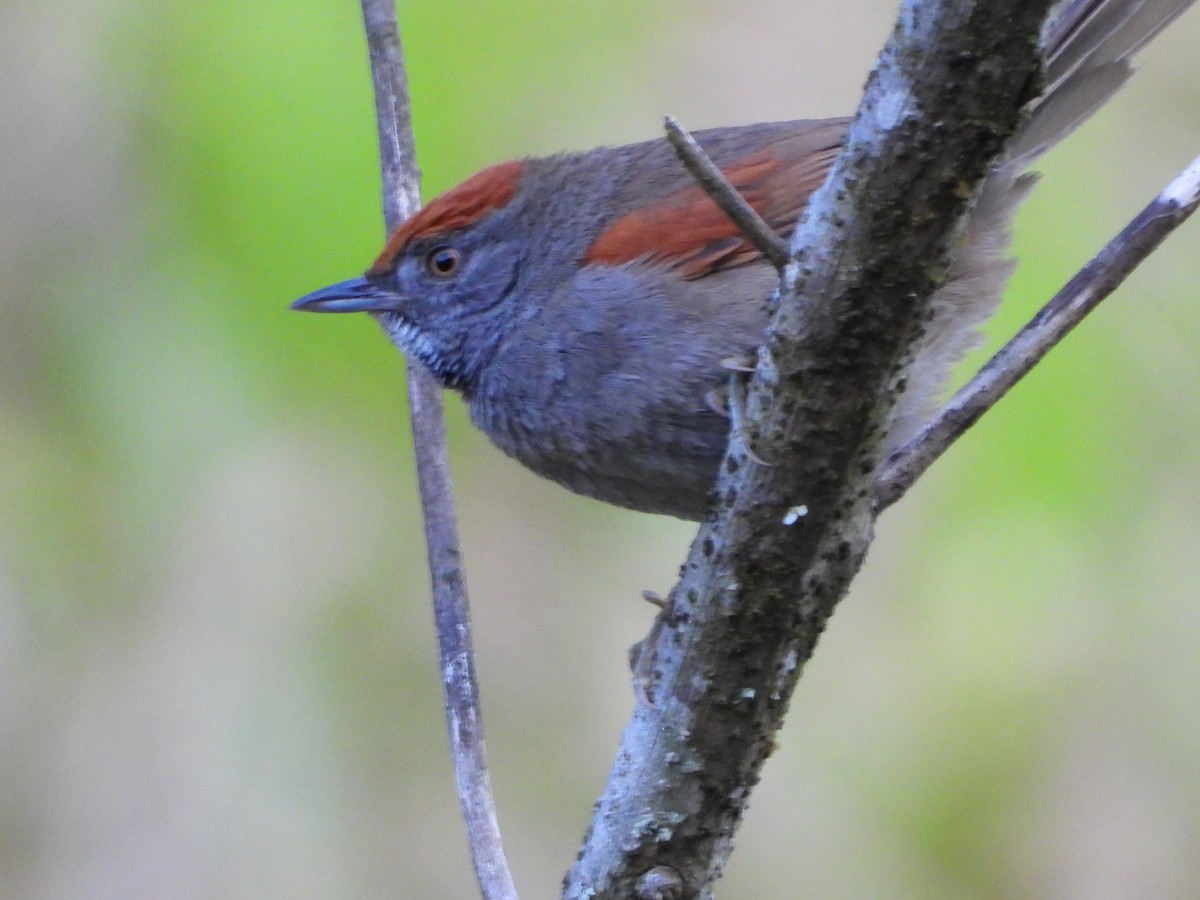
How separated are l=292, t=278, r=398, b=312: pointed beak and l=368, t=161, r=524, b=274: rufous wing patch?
0.19 feet

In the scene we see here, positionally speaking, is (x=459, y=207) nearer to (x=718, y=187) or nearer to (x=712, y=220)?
(x=712, y=220)

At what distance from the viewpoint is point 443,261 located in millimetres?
3727

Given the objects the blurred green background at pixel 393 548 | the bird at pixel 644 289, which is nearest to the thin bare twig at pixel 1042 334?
the bird at pixel 644 289

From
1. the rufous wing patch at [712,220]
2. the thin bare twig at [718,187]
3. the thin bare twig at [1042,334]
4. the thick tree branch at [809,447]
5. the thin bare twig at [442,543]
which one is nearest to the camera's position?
the thick tree branch at [809,447]

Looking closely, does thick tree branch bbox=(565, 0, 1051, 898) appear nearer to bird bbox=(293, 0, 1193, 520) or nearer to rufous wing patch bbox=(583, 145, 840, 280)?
bird bbox=(293, 0, 1193, 520)

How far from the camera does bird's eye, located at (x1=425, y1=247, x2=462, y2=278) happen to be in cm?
Result: 372

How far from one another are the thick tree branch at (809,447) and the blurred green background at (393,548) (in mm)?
1364

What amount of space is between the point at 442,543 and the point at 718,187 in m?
1.39

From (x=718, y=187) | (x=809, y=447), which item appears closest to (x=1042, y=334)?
(x=809, y=447)

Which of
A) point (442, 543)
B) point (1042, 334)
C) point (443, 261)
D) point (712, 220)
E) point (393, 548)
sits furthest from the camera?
point (393, 548)

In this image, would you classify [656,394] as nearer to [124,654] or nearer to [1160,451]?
[1160,451]

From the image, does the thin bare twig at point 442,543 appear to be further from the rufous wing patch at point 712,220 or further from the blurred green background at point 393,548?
the rufous wing patch at point 712,220

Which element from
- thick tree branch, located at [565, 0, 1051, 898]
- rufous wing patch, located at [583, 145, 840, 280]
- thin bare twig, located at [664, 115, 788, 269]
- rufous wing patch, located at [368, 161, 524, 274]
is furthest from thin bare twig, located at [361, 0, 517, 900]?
thin bare twig, located at [664, 115, 788, 269]

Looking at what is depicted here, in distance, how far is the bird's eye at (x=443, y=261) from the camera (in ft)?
12.2
